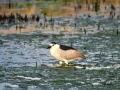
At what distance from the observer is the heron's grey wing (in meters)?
13.6

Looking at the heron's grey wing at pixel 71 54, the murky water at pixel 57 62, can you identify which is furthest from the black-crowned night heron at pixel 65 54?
the murky water at pixel 57 62

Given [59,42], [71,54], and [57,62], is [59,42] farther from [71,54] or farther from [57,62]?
[71,54]

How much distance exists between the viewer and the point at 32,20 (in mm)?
23328

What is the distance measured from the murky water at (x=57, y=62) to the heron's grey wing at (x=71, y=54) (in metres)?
0.23

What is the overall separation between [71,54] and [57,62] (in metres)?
0.77

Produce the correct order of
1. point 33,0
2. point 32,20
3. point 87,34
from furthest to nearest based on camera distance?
point 33,0 < point 32,20 < point 87,34

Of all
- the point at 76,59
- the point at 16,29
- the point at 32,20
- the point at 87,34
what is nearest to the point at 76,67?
the point at 76,59

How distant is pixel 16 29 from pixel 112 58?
753 cm

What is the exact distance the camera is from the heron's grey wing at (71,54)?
13641 millimetres

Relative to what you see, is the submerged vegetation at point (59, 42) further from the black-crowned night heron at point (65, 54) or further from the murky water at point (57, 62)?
the black-crowned night heron at point (65, 54)

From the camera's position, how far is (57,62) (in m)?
14.3

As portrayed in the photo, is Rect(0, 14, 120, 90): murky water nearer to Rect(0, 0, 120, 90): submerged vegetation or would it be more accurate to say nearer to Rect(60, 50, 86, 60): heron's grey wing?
Rect(0, 0, 120, 90): submerged vegetation

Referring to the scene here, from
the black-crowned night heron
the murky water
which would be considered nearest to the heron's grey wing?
the black-crowned night heron

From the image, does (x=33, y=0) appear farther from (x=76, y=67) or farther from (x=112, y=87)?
(x=112, y=87)
